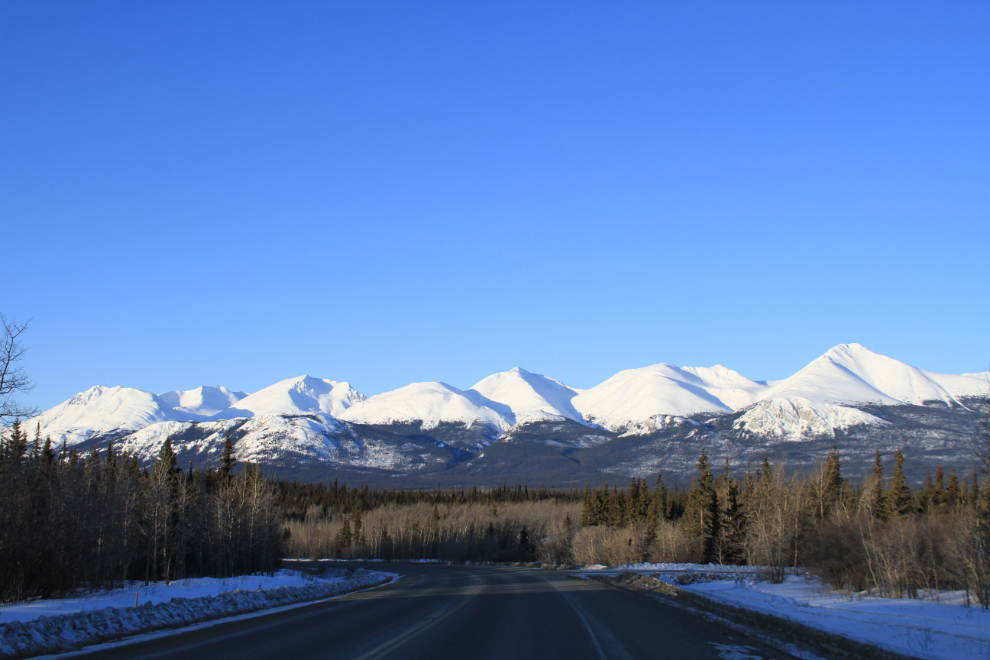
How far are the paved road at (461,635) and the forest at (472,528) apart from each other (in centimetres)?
1462

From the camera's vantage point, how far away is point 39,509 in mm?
31906

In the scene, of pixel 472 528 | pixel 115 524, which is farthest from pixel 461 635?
pixel 472 528

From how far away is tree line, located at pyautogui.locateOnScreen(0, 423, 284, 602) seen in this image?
92.7 feet

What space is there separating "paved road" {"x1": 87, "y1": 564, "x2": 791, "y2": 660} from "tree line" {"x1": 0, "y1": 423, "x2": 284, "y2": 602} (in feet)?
40.8

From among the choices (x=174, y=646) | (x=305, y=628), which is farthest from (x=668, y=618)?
(x=174, y=646)

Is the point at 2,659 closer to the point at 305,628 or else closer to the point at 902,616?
the point at 305,628

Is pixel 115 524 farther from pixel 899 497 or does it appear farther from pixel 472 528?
pixel 472 528

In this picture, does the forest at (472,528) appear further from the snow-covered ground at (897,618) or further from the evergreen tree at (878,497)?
the snow-covered ground at (897,618)

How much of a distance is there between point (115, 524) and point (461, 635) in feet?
128

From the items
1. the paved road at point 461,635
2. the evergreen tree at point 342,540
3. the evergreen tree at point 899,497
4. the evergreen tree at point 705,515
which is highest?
the paved road at point 461,635

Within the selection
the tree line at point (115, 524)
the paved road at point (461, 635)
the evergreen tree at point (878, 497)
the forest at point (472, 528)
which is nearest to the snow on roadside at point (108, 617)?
A: the paved road at point (461, 635)

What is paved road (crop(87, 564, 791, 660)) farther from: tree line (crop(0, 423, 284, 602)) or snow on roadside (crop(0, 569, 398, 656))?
tree line (crop(0, 423, 284, 602))

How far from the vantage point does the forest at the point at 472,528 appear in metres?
30.9

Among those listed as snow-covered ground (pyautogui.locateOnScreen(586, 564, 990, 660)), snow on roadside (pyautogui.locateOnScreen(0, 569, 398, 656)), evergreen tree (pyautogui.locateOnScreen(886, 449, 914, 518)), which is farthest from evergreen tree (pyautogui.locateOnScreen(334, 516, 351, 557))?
snow on roadside (pyautogui.locateOnScreen(0, 569, 398, 656))
